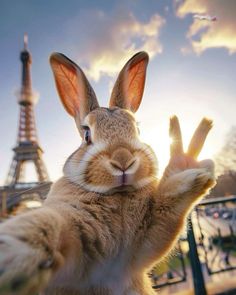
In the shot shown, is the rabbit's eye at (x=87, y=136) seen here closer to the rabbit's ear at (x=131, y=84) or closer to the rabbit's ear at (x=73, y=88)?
the rabbit's ear at (x=73, y=88)

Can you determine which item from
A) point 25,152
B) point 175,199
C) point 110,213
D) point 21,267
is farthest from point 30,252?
point 25,152

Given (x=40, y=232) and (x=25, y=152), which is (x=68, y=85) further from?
(x=25, y=152)

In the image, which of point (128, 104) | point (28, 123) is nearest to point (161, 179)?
point (128, 104)

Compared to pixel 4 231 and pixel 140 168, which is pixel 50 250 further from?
pixel 140 168

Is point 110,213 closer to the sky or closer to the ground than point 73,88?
closer to the ground

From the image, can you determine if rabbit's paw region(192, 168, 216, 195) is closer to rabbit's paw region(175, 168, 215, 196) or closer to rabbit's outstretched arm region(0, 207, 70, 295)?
rabbit's paw region(175, 168, 215, 196)

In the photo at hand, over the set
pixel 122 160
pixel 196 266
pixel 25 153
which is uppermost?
pixel 25 153

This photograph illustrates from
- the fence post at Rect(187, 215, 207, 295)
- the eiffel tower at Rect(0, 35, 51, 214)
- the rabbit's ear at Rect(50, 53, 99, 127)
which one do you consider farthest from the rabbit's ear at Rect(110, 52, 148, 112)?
the eiffel tower at Rect(0, 35, 51, 214)
